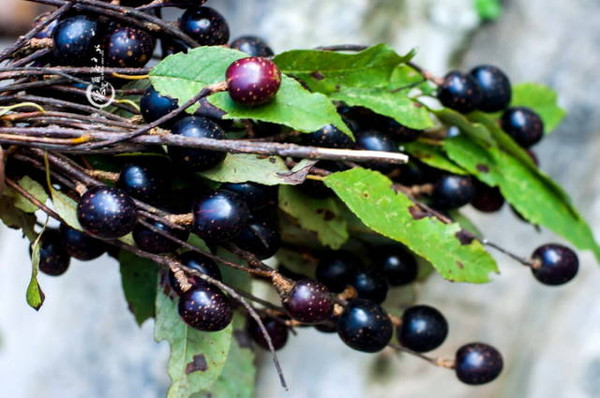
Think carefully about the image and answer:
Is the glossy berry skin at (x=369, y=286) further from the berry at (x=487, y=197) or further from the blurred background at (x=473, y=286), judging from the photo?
the blurred background at (x=473, y=286)

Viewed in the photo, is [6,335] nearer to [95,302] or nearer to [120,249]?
[95,302]

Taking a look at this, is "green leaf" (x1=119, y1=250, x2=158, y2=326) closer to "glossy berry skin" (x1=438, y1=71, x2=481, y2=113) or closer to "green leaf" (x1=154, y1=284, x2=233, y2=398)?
"green leaf" (x1=154, y1=284, x2=233, y2=398)

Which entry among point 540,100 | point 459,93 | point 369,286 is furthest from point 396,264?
point 540,100

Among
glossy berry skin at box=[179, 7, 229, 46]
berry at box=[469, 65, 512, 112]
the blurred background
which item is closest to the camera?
glossy berry skin at box=[179, 7, 229, 46]

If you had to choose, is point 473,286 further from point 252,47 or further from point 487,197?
point 252,47

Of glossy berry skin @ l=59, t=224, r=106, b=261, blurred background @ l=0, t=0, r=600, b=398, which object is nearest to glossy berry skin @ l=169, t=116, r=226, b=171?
glossy berry skin @ l=59, t=224, r=106, b=261

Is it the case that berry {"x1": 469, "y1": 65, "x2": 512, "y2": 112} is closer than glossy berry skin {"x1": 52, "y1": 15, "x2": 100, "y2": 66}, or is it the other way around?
glossy berry skin {"x1": 52, "y1": 15, "x2": 100, "y2": 66}

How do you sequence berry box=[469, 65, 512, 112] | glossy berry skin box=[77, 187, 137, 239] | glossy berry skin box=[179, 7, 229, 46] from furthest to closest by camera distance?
berry box=[469, 65, 512, 112] < glossy berry skin box=[179, 7, 229, 46] < glossy berry skin box=[77, 187, 137, 239]
